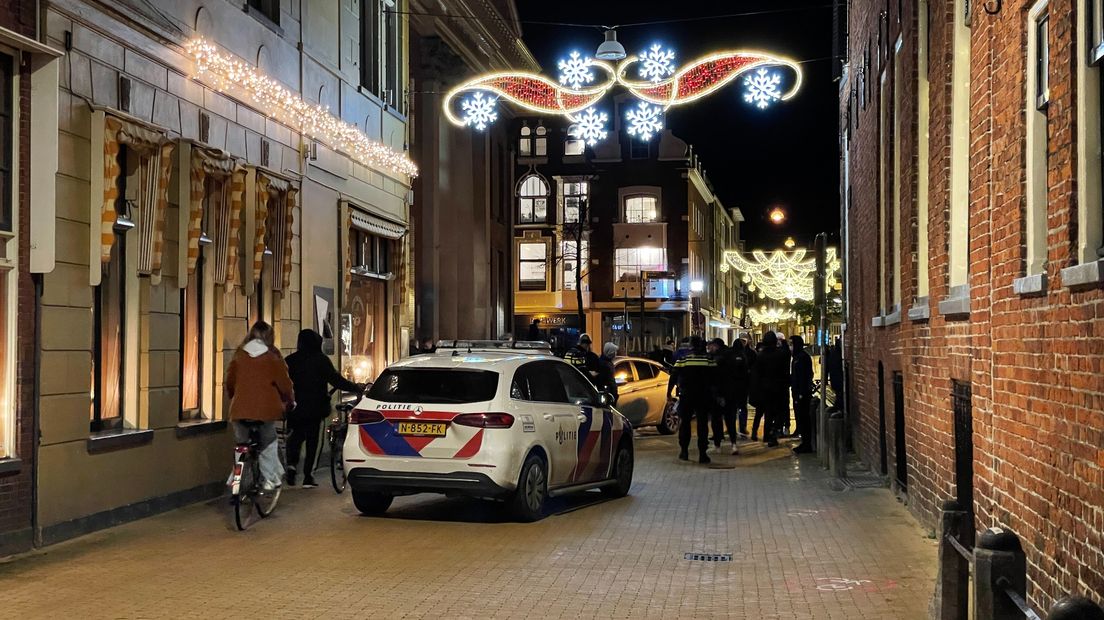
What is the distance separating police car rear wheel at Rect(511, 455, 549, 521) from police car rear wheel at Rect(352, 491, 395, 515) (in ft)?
4.76

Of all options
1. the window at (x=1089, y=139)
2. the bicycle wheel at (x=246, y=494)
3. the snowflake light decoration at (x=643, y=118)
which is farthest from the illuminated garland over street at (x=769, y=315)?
the window at (x=1089, y=139)

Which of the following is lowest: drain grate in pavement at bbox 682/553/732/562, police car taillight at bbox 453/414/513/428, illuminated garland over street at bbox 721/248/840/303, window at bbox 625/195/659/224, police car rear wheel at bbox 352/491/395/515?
drain grate in pavement at bbox 682/553/732/562

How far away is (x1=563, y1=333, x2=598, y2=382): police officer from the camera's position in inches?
792

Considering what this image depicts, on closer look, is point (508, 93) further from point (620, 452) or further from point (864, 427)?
point (864, 427)

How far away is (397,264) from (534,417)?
35.8 ft

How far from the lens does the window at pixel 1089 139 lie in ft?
19.7

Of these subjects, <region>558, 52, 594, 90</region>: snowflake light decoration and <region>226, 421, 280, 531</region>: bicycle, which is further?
<region>558, 52, 594, 90</region>: snowflake light decoration

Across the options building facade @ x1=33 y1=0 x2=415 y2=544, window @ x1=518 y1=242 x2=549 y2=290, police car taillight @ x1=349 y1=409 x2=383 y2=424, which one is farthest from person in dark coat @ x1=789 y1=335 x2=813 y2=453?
window @ x1=518 y1=242 x2=549 y2=290

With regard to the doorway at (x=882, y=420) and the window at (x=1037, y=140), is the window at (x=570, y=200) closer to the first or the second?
the doorway at (x=882, y=420)

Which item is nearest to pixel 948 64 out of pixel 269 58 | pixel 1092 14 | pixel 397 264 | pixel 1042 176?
pixel 1042 176

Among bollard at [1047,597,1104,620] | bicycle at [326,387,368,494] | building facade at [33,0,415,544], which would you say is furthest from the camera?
bicycle at [326,387,368,494]

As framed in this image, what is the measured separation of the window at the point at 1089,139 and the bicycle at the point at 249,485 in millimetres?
7806

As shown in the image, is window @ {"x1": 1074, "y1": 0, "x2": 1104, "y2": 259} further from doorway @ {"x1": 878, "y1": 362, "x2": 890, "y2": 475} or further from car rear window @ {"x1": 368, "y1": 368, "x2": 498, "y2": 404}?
doorway @ {"x1": 878, "y1": 362, "x2": 890, "y2": 475}

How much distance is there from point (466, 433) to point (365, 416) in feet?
3.57
